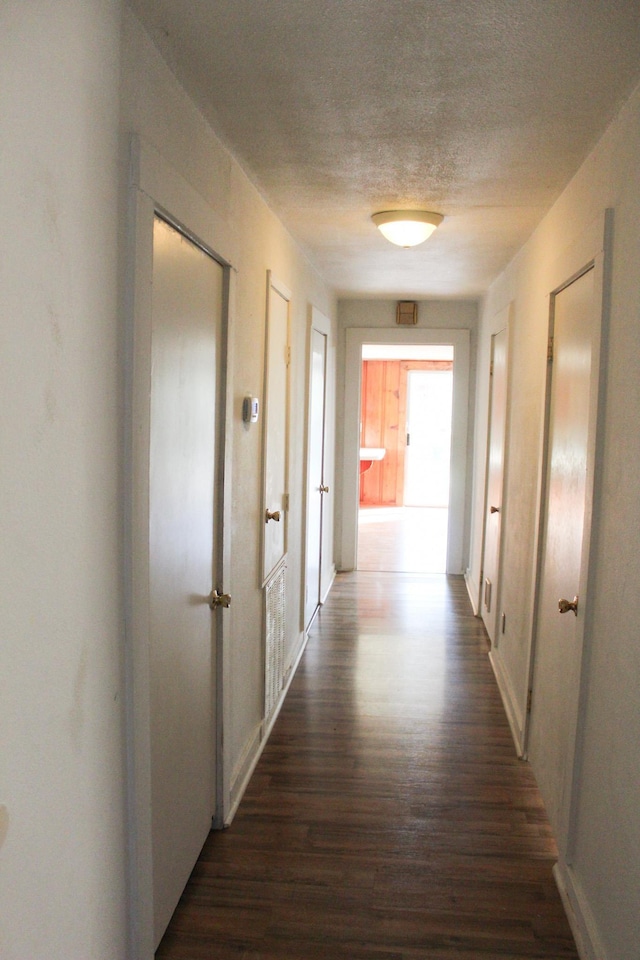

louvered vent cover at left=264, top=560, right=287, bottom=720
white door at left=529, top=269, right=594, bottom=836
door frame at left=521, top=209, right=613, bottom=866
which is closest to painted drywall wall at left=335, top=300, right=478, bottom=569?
louvered vent cover at left=264, top=560, right=287, bottom=720

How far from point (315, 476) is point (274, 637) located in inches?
73.9

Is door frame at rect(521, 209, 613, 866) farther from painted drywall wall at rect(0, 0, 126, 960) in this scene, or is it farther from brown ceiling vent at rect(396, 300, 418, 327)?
brown ceiling vent at rect(396, 300, 418, 327)

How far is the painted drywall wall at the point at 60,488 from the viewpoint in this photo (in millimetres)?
1217

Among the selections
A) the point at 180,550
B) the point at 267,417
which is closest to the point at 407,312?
the point at 267,417

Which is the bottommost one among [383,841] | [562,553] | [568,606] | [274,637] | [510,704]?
[383,841]

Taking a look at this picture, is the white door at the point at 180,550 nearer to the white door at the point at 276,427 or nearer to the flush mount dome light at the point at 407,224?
the white door at the point at 276,427

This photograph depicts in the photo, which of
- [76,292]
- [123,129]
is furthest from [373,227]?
[76,292]

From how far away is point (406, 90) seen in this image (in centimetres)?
203

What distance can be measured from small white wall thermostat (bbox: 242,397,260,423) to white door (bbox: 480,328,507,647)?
188cm

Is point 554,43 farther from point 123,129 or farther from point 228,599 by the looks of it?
point 228,599

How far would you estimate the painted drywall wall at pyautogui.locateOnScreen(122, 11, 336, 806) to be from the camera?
1803 mm

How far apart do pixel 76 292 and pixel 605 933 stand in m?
2.01

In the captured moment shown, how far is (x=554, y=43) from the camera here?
174cm

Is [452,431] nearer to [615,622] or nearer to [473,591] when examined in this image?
[473,591]
